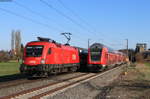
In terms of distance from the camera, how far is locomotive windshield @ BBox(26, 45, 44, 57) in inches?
894

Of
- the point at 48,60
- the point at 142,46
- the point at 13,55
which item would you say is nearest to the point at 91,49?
the point at 48,60

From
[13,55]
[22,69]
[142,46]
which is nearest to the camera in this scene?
[22,69]

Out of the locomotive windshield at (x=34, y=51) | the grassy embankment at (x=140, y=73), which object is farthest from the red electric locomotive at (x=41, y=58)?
the grassy embankment at (x=140, y=73)

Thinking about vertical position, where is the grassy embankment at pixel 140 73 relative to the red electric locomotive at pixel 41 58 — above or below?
below

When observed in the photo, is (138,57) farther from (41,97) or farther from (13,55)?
(41,97)

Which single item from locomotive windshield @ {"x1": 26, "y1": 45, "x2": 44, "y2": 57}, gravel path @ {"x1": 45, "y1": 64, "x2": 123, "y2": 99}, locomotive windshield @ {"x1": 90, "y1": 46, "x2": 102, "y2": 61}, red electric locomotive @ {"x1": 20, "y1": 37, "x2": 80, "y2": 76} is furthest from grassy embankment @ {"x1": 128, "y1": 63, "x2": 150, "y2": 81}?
locomotive windshield @ {"x1": 26, "y1": 45, "x2": 44, "y2": 57}

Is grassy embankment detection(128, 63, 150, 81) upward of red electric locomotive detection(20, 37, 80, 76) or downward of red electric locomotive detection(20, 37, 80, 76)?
downward

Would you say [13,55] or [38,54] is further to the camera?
[13,55]

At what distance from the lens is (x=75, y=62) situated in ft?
113

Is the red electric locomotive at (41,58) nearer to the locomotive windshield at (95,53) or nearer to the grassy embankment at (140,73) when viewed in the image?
the grassy embankment at (140,73)

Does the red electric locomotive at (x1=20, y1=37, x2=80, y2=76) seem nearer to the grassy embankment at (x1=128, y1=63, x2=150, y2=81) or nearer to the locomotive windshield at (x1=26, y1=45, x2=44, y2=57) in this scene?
the locomotive windshield at (x1=26, y1=45, x2=44, y2=57)

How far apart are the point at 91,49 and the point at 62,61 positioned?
26.4 feet

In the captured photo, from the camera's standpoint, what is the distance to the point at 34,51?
22.9m

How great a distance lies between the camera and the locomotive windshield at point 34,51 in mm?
22700
